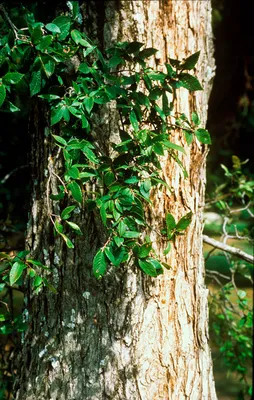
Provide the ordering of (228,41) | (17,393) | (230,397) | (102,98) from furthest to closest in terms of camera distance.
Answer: (228,41) → (230,397) → (17,393) → (102,98)

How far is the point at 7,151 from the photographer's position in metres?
3.21

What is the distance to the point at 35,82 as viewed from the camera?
1.81 metres

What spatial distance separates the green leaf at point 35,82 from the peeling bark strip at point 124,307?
11.1 inches

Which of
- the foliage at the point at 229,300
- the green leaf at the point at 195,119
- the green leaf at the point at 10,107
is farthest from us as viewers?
the foliage at the point at 229,300

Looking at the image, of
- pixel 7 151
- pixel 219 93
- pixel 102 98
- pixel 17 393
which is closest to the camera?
pixel 102 98

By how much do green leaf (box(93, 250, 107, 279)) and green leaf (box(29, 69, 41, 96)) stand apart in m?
0.63

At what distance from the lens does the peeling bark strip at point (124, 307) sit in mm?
1981

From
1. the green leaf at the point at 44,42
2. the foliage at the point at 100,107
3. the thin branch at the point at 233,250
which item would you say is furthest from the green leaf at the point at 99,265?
the thin branch at the point at 233,250

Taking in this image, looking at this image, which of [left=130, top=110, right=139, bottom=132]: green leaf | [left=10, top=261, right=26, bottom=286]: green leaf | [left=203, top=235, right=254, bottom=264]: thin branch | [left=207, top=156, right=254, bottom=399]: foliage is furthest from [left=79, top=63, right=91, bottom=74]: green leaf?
[left=207, top=156, right=254, bottom=399]: foliage

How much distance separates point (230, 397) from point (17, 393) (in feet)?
13.3

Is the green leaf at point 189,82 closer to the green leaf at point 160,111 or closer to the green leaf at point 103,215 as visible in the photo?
the green leaf at point 160,111

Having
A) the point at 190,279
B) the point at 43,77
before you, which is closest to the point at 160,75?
the point at 43,77

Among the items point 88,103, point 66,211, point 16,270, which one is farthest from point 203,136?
point 16,270

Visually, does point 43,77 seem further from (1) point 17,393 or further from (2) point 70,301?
(1) point 17,393
